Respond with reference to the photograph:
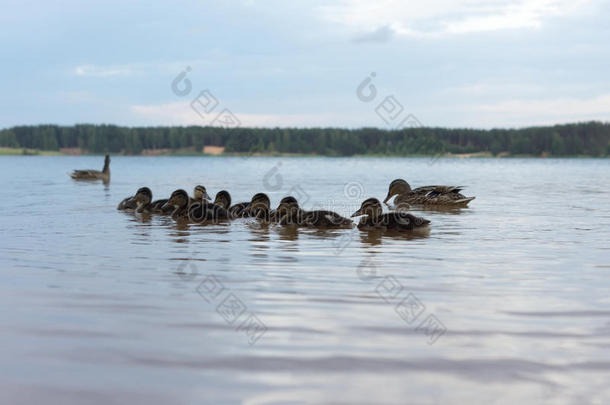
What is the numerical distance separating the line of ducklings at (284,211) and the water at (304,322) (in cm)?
159

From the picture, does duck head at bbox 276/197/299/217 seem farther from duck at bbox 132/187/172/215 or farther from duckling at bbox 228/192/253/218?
duck at bbox 132/187/172/215

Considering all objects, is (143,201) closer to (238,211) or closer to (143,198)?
(143,198)

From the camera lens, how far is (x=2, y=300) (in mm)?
5398

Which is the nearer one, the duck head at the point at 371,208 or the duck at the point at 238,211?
the duck head at the point at 371,208

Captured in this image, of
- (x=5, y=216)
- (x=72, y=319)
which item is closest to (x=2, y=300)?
(x=72, y=319)

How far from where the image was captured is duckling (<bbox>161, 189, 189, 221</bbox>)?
42.4 feet

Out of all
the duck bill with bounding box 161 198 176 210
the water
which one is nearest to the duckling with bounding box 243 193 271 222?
the duck bill with bounding box 161 198 176 210

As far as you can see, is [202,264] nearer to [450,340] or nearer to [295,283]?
[295,283]

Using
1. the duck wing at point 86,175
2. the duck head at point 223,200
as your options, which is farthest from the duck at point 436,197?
the duck wing at point 86,175

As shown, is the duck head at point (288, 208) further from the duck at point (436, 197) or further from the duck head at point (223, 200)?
the duck at point (436, 197)

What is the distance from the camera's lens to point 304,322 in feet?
15.4

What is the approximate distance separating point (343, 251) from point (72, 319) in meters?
4.31

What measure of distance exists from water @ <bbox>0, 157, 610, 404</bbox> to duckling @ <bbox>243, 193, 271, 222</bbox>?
9.45ft

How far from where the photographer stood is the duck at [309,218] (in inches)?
437
